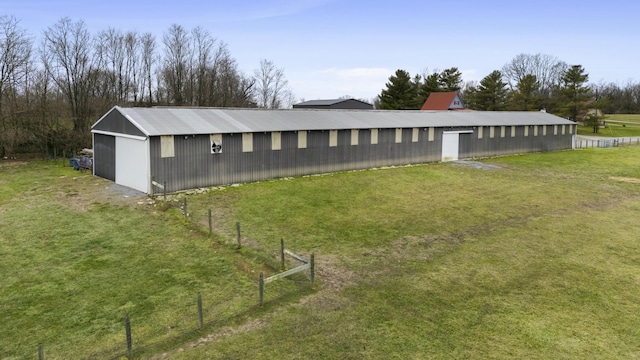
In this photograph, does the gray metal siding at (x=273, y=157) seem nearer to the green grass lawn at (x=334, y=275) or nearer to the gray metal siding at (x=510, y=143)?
the green grass lawn at (x=334, y=275)

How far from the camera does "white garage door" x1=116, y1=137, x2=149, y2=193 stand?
2197 cm

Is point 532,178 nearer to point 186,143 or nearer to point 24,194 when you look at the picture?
point 186,143

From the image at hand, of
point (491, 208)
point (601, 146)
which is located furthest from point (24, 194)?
point (601, 146)

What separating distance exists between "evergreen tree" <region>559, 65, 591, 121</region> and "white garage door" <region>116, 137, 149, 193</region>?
64.1 meters

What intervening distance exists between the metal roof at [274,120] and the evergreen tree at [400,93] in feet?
113

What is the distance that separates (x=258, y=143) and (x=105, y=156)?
9.40m

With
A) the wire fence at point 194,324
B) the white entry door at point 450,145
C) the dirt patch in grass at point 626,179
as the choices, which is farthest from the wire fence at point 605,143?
the wire fence at point 194,324

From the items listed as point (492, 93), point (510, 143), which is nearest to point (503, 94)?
point (492, 93)

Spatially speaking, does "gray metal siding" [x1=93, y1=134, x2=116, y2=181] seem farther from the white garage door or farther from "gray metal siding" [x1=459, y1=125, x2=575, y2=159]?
"gray metal siding" [x1=459, y1=125, x2=575, y2=159]

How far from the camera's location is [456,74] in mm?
81062

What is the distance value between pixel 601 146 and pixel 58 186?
5739 cm

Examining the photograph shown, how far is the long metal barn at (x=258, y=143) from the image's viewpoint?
22616mm

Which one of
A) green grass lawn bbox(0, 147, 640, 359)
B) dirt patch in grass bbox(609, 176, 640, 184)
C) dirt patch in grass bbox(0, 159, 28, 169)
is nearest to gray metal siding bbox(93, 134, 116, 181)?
green grass lawn bbox(0, 147, 640, 359)

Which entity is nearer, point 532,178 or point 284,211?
point 284,211
